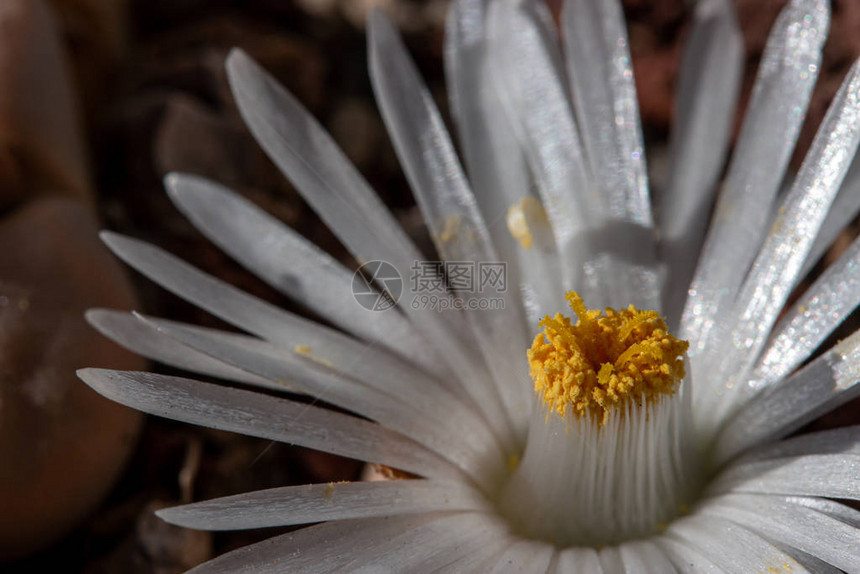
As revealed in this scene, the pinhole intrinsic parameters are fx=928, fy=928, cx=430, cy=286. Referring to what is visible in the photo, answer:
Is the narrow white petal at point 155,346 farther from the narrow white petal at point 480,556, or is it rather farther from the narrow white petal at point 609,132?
the narrow white petal at point 609,132

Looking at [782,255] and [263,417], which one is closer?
[263,417]

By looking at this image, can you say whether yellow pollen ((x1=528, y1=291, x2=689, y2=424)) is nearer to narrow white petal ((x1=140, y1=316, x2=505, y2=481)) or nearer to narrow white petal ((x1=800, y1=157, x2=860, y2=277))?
narrow white petal ((x1=140, y1=316, x2=505, y2=481))

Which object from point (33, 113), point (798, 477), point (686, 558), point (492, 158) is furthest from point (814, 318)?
point (33, 113)

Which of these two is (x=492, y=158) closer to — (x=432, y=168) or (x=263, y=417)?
(x=432, y=168)

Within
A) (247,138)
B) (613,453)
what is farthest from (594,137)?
(247,138)

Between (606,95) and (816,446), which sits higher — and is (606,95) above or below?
above

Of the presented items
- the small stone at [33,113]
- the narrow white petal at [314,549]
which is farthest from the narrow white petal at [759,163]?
the small stone at [33,113]

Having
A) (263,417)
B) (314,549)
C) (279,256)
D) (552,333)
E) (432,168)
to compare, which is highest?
(432,168)
